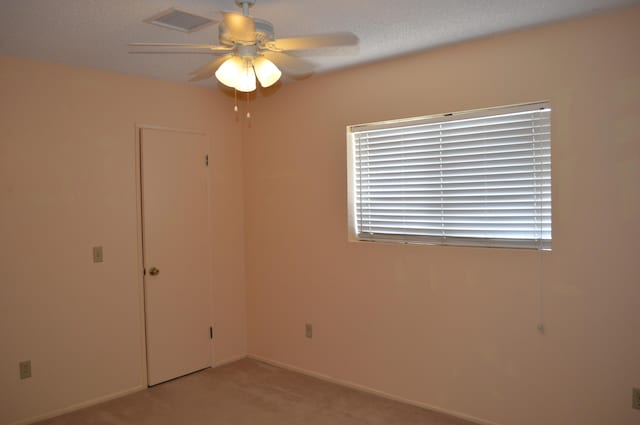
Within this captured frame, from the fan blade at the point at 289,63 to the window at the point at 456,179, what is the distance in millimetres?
1301

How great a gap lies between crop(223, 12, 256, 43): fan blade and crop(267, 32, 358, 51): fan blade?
14 centimetres

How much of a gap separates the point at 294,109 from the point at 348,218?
3.59 feet

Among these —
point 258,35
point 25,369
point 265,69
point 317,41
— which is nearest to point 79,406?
point 25,369

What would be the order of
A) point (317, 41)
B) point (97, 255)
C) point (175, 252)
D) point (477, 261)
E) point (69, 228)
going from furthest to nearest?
point (175, 252), point (97, 255), point (69, 228), point (477, 261), point (317, 41)

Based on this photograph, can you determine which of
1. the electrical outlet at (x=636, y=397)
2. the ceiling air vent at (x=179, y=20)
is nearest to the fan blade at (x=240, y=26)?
the ceiling air vent at (x=179, y=20)

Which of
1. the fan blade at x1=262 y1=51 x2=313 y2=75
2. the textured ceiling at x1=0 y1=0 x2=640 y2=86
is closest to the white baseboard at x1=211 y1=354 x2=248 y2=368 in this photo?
the textured ceiling at x1=0 y1=0 x2=640 y2=86

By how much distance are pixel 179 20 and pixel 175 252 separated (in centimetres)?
211

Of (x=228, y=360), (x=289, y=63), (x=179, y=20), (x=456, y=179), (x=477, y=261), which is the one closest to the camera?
(x=289, y=63)

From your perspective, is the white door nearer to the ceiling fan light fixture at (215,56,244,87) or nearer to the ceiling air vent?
the ceiling air vent

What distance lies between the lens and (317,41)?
206 centimetres

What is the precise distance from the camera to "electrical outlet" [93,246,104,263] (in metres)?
3.62

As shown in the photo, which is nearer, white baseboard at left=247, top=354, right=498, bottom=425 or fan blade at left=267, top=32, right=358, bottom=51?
fan blade at left=267, top=32, right=358, bottom=51

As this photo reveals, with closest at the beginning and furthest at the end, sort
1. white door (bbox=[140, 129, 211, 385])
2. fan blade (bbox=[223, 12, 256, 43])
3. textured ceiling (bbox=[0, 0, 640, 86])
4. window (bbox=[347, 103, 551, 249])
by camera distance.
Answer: fan blade (bbox=[223, 12, 256, 43]), textured ceiling (bbox=[0, 0, 640, 86]), window (bbox=[347, 103, 551, 249]), white door (bbox=[140, 129, 211, 385])

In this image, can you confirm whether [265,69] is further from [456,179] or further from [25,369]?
[25,369]
